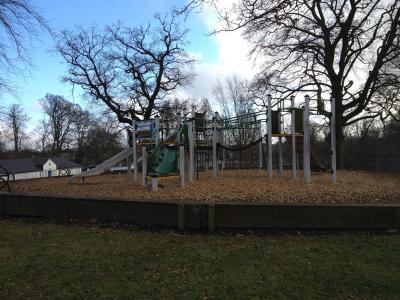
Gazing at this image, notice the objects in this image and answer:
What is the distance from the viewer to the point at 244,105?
135 feet

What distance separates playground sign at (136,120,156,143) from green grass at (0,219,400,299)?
6.80m

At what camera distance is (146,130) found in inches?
562

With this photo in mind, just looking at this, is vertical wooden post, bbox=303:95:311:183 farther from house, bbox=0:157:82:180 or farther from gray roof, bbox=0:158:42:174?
gray roof, bbox=0:158:42:174

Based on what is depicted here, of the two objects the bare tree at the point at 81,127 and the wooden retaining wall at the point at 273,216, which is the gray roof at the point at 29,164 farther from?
the wooden retaining wall at the point at 273,216

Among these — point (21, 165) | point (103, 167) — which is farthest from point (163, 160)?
point (21, 165)

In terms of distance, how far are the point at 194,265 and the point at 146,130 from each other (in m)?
9.14

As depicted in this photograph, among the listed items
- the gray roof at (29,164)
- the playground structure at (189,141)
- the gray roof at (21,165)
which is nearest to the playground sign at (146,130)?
the playground structure at (189,141)

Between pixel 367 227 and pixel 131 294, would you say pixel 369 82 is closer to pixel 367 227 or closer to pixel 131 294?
pixel 367 227

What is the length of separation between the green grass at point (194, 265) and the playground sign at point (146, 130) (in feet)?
22.3

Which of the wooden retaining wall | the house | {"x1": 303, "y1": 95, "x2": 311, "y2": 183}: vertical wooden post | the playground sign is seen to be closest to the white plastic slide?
the playground sign

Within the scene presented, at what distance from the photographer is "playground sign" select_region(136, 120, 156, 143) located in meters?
14.1

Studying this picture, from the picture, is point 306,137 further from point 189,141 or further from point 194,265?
point 194,265

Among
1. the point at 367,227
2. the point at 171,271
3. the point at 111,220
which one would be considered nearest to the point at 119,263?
the point at 171,271

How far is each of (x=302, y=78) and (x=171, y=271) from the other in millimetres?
23680
